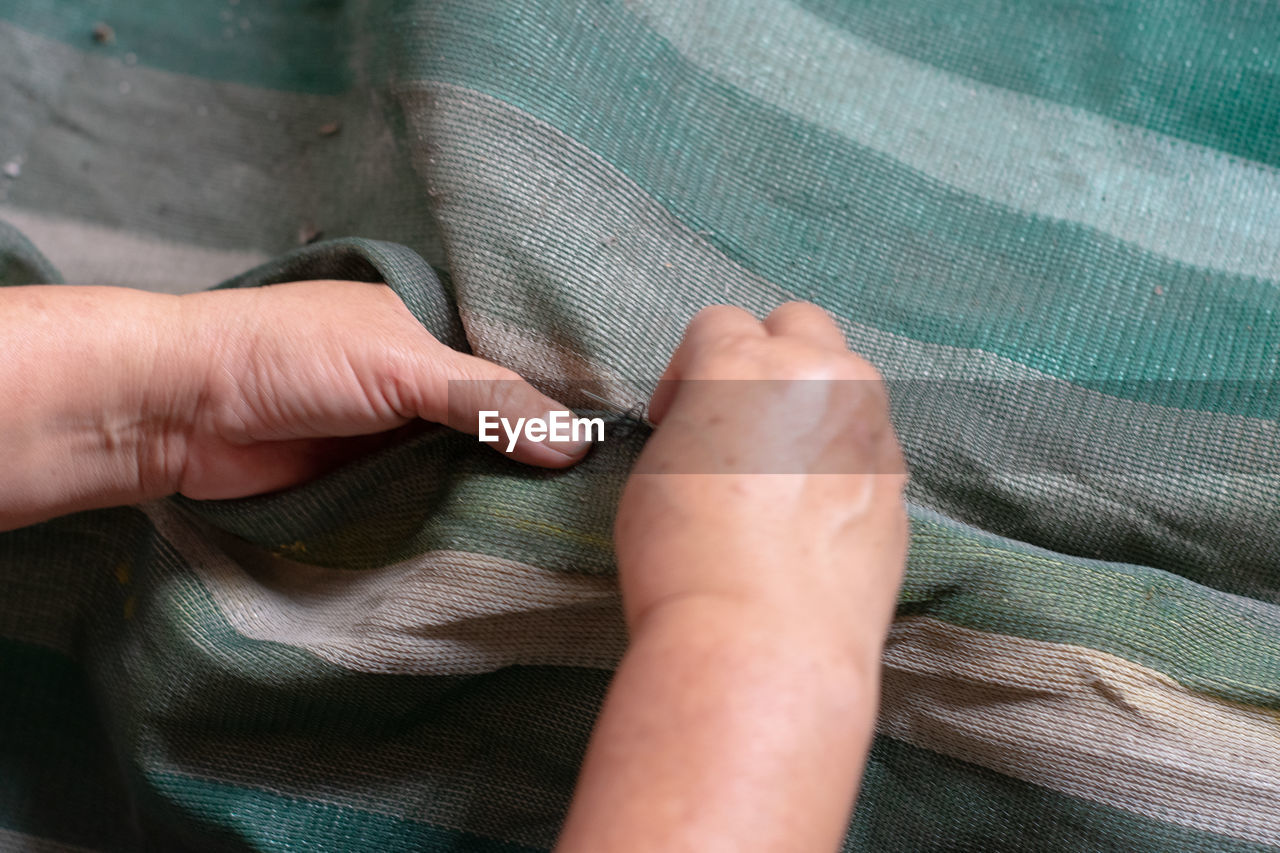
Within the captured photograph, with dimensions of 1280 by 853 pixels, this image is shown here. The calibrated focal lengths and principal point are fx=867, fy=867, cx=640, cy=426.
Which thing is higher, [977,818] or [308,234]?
[308,234]

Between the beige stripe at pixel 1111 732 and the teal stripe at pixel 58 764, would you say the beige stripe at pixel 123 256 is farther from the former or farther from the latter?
the beige stripe at pixel 1111 732

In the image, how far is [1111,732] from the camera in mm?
638

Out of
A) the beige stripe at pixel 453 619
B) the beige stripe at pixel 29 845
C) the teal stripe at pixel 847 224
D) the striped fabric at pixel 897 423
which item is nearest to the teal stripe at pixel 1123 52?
the striped fabric at pixel 897 423

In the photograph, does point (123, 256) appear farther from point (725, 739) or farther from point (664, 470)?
point (725, 739)

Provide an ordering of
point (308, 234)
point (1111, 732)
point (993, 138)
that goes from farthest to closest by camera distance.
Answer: point (308, 234), point (993, 138), point (1111, 732)

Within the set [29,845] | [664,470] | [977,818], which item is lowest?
[29,845]

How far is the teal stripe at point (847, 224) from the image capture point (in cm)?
76

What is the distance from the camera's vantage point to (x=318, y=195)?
102 cm

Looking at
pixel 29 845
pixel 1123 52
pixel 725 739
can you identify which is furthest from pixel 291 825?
pixel 1123 52

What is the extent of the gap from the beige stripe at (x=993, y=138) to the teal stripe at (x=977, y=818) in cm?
49

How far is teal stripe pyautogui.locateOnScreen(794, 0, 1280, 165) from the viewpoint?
849 millimetres

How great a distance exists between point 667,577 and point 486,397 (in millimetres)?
233

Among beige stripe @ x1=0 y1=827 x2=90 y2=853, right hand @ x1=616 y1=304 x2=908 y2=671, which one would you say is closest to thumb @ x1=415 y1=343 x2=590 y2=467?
right hand @ x1=616 y1=304 x2=908 y2=671

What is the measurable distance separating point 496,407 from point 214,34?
2.43 feet
